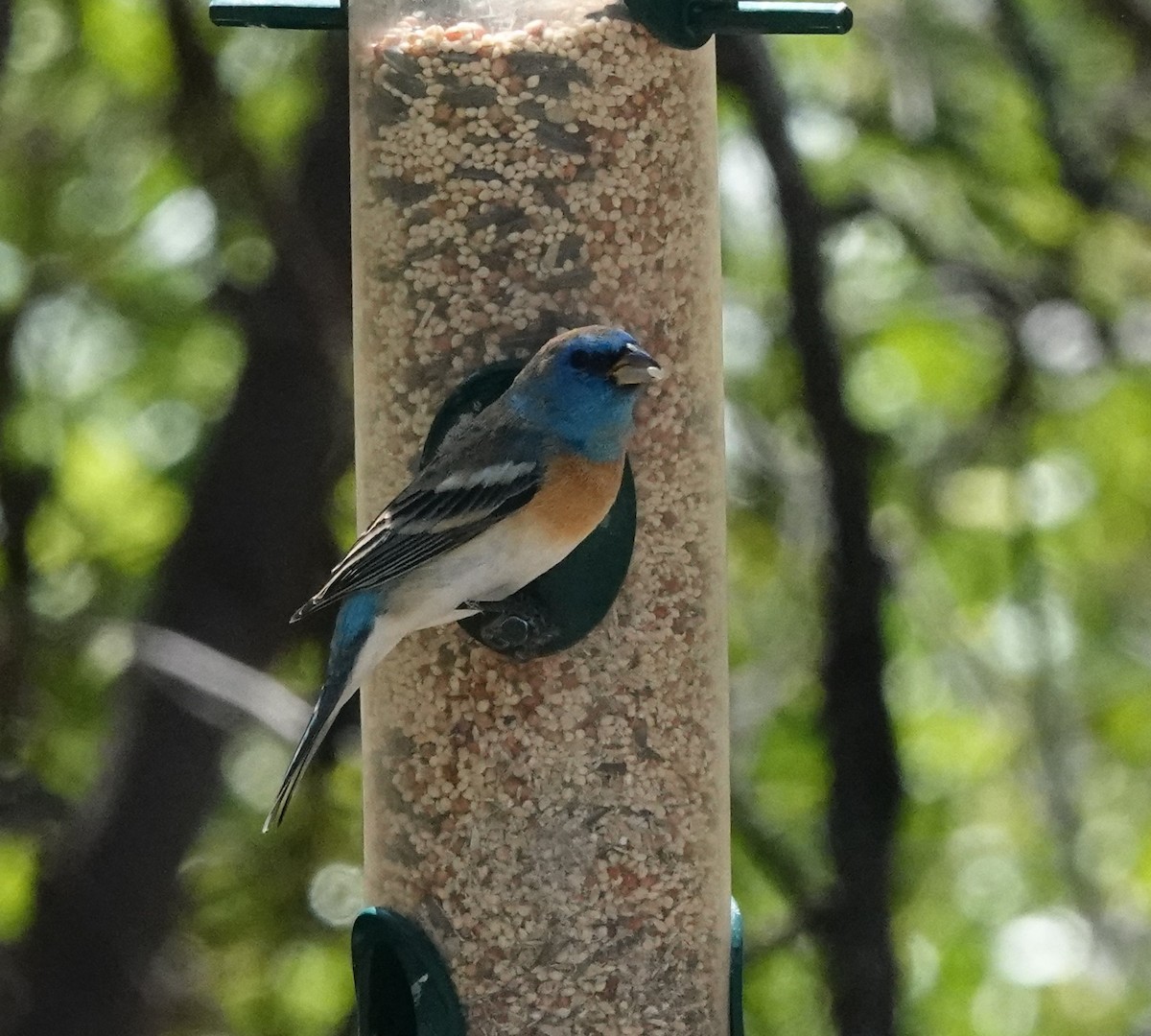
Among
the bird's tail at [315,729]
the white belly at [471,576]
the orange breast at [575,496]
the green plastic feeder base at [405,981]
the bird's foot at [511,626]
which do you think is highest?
the orange breast at [575,496]

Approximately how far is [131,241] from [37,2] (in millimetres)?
847

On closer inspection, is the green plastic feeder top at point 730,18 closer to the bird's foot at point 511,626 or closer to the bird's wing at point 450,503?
the bird's wing at point 450,503

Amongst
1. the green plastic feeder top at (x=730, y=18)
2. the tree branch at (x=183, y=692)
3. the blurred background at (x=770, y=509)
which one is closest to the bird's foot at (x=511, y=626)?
the green plastic feeder top at (x=730, y=18)

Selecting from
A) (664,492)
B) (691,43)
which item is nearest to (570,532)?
(664,492)

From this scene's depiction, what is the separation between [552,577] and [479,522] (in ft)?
0.59

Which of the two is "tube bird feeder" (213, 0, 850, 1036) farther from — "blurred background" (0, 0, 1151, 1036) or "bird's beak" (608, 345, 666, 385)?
"blurred background" (0, 0, 1151, 1036)

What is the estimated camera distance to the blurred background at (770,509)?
19.8 feet

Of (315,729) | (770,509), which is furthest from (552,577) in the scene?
(770,509)

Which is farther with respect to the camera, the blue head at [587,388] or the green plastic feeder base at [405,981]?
the green plastic feeder base at [405,981]

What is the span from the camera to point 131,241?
22.6ft

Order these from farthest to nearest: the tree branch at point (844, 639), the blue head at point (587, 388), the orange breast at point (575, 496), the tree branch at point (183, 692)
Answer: the tree branch at point (183, 692)
the tree branch at point (844, 639)
the orange breast at point (575, 496)
the blue head at point (587, 388)

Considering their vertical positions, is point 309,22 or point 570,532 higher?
point 309,22

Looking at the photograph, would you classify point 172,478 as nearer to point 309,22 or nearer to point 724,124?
point 724,124

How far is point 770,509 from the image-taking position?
6.95 metres
